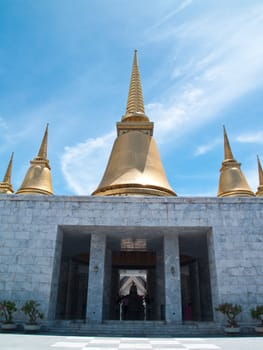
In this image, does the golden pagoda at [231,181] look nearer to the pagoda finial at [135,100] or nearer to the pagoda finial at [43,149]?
the pagoda finial at [135,100]

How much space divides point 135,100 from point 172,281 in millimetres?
15561

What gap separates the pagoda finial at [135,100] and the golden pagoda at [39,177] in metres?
6.99

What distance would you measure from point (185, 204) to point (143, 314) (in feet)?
41.6

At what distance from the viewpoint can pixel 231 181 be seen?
1892cm

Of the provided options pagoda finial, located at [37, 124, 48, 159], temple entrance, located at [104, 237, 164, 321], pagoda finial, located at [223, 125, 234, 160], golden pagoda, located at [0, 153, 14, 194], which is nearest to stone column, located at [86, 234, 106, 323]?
temple entrance, located at [104, 237, 164, 321]

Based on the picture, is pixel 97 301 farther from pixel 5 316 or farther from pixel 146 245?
pixel 146 245

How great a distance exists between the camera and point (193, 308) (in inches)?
750

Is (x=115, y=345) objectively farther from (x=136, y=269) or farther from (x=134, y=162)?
(x=136, y=269)

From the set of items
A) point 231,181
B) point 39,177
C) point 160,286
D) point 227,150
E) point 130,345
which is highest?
point 227,150

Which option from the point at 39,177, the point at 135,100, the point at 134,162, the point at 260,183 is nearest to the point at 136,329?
the point at 134,162

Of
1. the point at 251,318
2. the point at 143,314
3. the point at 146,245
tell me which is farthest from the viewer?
the point at 143,314

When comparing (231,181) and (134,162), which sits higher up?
(134,162)

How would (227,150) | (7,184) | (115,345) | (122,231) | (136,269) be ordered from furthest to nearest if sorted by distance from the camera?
(7,184), (227,150), (136,269), (122,231), (115,345)

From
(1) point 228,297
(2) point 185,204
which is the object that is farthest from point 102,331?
(2) point 185,204
